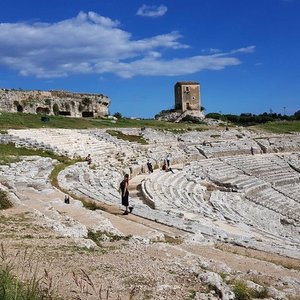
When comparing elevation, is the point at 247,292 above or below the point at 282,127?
below

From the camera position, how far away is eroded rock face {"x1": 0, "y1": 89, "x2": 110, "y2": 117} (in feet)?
146

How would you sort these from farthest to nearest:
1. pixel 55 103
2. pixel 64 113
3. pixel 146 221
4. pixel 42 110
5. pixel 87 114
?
pixel 87 114 → pixel 64 113 → pixel 55 103 → pixel 42 110 → pixel 146 221

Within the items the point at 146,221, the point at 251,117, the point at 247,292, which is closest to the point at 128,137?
the point at 146,221

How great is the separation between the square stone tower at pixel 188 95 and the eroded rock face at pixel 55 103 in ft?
77.2

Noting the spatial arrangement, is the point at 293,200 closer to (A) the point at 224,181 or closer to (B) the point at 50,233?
(A) the point at 224,181

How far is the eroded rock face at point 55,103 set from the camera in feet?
146

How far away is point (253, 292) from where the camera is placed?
217 inches

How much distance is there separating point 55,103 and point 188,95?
31995mm

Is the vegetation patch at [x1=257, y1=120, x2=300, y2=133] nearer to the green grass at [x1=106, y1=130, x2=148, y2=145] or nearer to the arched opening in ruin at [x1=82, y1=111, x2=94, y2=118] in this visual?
the arched opening in ruin at [x1=82, y1=111, x2=94, y2=118]

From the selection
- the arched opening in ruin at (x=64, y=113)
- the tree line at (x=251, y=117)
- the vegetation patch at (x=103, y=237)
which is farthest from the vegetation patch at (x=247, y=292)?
the tree line at (x=251, y=117)

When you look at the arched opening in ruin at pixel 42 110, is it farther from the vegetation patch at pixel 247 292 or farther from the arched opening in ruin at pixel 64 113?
the vegetation patch at pixel 247 292

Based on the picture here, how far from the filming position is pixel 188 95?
245 feet

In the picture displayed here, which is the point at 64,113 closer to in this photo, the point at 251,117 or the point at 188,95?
the point at 188,95

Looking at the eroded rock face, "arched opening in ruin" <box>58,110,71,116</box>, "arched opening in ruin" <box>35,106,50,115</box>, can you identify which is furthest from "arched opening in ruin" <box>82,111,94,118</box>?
"arched opening in ruin" <box>35,106,50,115</box>
